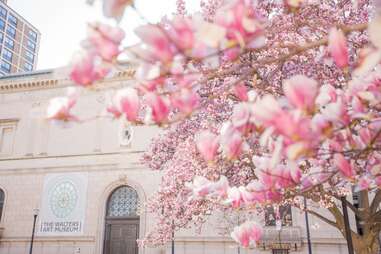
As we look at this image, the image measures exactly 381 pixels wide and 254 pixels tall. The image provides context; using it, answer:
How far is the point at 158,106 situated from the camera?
1787mm

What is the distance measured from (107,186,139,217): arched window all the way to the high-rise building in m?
61.8

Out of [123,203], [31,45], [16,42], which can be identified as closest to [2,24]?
[16,42]

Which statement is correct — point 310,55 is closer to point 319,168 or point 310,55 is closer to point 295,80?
point 319,168

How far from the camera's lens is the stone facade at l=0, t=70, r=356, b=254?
2239 centimetres

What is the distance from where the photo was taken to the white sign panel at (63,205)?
920 inches

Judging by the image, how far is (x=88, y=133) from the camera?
25359mm

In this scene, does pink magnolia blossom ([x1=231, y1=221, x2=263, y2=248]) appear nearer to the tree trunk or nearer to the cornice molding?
the tree trunk

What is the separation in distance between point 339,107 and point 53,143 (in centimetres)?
2605

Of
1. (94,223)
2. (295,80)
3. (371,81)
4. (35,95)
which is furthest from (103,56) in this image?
(35,95)

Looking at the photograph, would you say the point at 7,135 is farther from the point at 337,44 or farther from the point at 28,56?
the point at 28,56

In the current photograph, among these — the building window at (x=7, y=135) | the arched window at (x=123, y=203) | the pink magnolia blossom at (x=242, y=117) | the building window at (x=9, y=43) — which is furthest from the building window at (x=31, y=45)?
the pink magnolia blossom at (x=242, y=117)

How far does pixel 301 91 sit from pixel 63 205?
24.7 metres

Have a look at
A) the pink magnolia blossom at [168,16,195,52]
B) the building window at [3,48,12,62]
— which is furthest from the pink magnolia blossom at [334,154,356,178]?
the building window at [3,48,12,62]

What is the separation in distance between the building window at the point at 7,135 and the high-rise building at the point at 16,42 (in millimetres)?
53365
